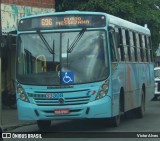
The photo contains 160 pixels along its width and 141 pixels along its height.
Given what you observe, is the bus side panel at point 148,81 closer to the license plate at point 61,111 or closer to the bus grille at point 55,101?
the bus grille at point 55,101

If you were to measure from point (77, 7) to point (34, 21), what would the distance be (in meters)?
13.4

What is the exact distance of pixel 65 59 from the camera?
13719mm

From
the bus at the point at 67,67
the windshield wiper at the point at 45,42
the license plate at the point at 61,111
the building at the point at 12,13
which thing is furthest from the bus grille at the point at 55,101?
the building at the point at 12,13

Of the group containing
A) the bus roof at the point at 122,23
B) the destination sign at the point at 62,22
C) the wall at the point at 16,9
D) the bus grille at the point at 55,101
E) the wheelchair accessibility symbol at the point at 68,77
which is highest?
the wall at the point at 16,9

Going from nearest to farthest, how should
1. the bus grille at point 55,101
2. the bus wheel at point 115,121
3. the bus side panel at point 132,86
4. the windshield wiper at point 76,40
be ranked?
1. the bus grille at point 55,101
2. the windshield wiper at point 76,40
3. the bus wheel at point 115,121
4. the bus side panel at point 132,86

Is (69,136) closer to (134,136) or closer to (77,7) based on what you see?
(134,136)

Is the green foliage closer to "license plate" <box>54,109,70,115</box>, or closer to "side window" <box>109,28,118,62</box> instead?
"side window" <box>109,28,118,62</box>

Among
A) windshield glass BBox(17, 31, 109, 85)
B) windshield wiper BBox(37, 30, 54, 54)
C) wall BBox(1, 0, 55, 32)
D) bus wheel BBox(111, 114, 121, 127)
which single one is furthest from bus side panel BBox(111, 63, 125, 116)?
wall BBox(1, 0, 55, 32)

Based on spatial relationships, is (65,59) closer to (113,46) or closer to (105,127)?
(113,46)

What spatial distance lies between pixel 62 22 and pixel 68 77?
1515 millimetres

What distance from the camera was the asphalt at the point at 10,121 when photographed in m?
16.5

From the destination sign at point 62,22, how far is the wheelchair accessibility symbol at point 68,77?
126 cm

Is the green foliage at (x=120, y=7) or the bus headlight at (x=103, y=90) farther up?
the green foliage at (x=120, y=7)

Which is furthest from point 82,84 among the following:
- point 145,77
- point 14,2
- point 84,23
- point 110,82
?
point 14,2
